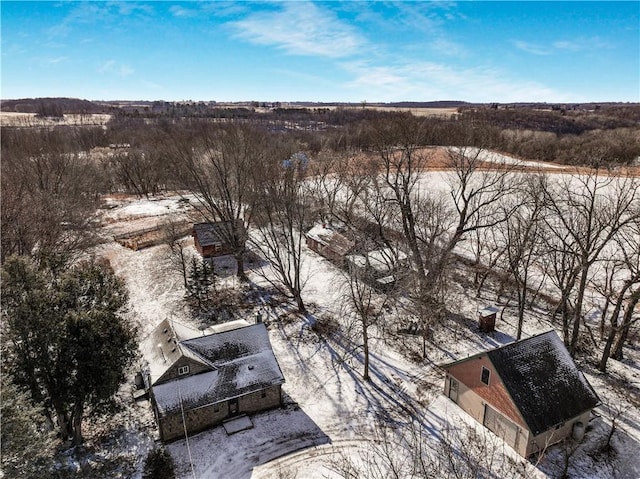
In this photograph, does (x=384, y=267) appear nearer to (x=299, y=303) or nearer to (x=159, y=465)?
(x=299, y=303)

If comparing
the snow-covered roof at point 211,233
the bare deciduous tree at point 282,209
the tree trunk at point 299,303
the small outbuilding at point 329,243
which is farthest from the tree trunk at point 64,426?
the small outbuilding at point 329,243

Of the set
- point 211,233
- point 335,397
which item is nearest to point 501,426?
point 335,397

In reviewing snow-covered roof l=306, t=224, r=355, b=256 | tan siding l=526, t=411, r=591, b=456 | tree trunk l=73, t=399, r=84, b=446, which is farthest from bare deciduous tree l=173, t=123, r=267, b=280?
tan siding l=526, t=411, r=591, b=456

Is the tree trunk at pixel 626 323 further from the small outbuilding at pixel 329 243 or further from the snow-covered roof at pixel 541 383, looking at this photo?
the small outbuilding at pixel 329 243

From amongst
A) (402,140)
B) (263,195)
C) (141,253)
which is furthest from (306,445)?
(141,253)

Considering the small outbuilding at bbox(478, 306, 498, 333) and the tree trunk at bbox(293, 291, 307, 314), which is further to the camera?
the tree trunk at bbox(293, 291, 307, 314)

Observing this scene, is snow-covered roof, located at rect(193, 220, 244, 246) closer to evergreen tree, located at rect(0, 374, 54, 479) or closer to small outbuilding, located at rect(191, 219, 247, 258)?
small outbuilding, located at rect(191, 219, 247, 258)
